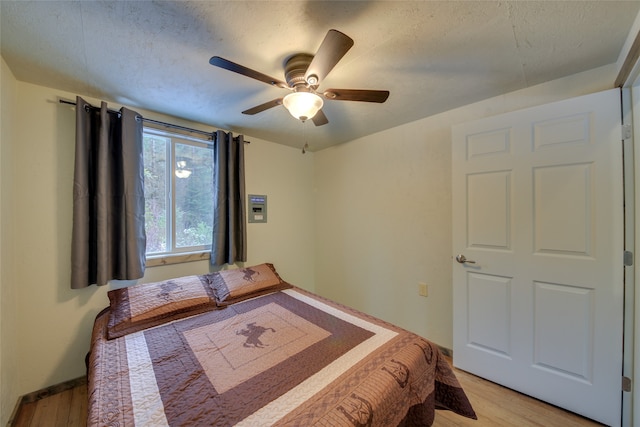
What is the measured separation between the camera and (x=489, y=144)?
73.0 inches

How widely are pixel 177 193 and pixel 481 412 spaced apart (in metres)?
2.99

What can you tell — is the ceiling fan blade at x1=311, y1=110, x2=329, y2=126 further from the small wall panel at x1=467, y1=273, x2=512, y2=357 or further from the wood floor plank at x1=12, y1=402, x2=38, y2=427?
the wood floor plank at x1=12, y1=402, x2=38, y2=427

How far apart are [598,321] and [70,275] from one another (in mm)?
3603

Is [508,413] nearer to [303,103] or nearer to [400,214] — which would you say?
[400,214]

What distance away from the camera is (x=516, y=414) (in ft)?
5.15

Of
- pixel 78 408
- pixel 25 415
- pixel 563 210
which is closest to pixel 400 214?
pixel 563 210

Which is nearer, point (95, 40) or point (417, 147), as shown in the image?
point (95, 40)

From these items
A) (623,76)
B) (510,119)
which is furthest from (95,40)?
(623,76)

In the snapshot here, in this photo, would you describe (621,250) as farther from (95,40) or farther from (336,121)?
(95,40)

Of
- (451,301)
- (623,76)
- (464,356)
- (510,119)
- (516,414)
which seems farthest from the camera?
(451,301)

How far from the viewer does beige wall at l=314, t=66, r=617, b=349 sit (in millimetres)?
2156

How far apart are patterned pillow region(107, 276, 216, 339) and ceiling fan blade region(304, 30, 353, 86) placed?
1.73 meters

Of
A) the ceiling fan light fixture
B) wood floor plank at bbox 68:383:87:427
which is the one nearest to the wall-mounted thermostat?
the ceiling fan light fixture

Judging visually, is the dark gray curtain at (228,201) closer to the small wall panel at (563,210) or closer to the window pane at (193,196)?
the window pane at (193,196)
